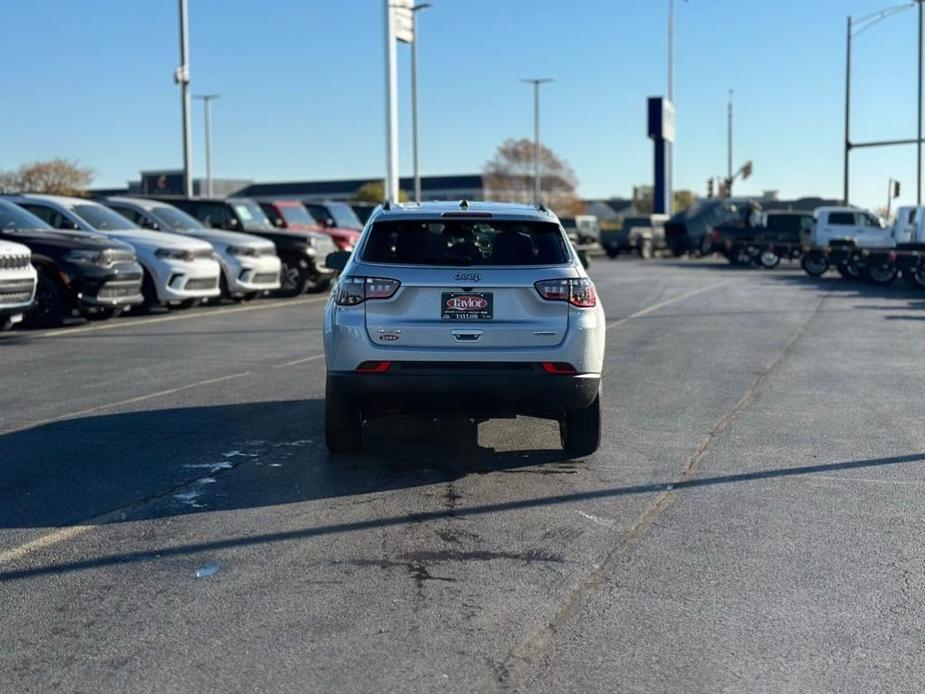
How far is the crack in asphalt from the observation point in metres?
4.57

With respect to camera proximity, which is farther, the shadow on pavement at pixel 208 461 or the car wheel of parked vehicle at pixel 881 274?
the car wheel of parked vehicle at pixel 881 274

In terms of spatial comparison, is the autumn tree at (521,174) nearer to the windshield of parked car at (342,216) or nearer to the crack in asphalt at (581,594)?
the windshield of parked car at (342,216)

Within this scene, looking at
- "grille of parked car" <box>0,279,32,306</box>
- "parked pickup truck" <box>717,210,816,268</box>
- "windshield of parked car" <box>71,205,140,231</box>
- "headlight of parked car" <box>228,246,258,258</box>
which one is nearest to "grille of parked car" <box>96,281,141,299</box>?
"grille of parked car" <box>0,279,32,306</box>

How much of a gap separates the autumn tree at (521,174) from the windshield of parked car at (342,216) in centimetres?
6413

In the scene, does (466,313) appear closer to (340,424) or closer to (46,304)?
(340,424)

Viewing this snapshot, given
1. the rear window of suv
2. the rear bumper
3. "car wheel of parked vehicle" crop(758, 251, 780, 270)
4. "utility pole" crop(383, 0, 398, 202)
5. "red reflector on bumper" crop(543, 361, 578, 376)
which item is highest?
"utility pole" crop(383, 0, 398, 202)

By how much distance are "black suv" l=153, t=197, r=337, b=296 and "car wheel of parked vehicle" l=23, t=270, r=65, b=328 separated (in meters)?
7.87

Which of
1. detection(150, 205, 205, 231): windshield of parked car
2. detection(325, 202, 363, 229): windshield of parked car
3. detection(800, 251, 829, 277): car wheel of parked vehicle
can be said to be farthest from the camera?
detection(800, 251, 829, 277): car wheel of parked vehicle

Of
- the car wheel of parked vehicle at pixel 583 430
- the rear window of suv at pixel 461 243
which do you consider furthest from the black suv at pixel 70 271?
the car wheel of parked vehicle at pixel 583 430

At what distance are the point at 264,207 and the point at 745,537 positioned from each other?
74.2 ft

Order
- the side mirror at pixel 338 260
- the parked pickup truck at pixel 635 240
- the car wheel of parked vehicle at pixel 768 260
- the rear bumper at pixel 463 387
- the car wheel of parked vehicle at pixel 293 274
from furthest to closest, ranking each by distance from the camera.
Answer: the parked pickup truck at pixel 635 240 → the car wheel of parked vehicle at pixel 768 260 → the car wheel of parked vehicle at pixel 293 274 → the side mirror at pixel 338 260 → the rear bumper at pixel 463 387

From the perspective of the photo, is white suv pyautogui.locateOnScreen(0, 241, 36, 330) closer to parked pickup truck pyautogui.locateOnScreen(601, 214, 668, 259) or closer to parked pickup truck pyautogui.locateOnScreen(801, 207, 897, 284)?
parked pickup truck pyautogui.locateOnScreen(801, 207, 897, 284)

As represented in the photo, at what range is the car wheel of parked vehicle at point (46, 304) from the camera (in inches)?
681

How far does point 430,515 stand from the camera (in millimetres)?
6887
